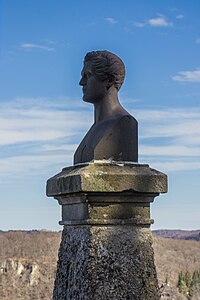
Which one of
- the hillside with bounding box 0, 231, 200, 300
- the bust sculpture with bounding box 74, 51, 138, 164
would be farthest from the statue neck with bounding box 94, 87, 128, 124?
the hillside with bounding box 0, 231, 200, 300

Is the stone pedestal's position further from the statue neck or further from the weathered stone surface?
the statue neck

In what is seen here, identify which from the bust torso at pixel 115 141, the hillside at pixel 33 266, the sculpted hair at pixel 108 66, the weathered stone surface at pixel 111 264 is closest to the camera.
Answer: the weathered stone surface at pixel 111 264

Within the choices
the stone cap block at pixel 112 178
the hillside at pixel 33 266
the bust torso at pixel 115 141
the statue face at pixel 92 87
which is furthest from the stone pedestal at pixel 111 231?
the hillside at pixel 33 266

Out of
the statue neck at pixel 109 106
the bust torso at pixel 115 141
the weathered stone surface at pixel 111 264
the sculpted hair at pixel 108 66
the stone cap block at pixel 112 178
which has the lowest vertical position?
the weathered stone surface at pixel 111 264

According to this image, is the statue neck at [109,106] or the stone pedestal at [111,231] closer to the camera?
the stone pedestal at [111,231]

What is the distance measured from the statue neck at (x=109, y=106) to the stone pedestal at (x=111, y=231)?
41cm

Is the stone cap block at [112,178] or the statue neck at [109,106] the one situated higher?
the statue neck at [109,106]

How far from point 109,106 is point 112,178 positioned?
Answer: 595 mm

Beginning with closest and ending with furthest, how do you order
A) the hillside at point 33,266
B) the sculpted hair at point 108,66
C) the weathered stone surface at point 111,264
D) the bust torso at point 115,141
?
the weathered stone surface at point 111,264 < the bust torso at point 115,141 < the sculpted hair at point 108,66 < the hillside at point 33,266

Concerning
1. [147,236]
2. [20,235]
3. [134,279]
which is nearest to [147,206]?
[147,236]

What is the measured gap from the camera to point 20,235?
80.9 m

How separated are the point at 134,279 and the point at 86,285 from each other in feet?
0.95

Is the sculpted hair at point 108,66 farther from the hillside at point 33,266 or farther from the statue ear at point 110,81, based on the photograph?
the hillside at point 33,266

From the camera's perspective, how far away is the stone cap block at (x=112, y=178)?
3.71 meters
